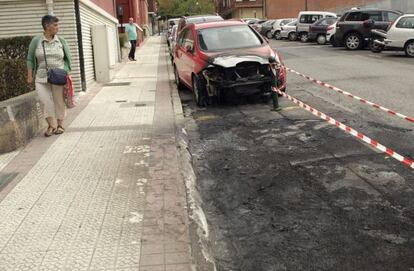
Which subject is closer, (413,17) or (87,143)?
(87,143)

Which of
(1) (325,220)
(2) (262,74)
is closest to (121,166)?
(1) (325,220)

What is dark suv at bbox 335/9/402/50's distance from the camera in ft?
76.0

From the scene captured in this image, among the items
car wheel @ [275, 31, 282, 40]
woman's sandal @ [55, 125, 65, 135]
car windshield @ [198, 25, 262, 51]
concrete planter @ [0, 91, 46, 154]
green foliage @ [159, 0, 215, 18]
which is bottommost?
woman's sandal @ [55, 125, 65, 135]

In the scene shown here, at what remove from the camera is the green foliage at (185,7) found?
89.1 meters

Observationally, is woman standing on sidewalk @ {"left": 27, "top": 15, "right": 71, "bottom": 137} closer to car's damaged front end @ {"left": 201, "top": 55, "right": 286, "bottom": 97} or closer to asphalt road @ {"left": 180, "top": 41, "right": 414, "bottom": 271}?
asphalt road @ {"left": 180, "top": 41, "right": 414, "bottom": 271}

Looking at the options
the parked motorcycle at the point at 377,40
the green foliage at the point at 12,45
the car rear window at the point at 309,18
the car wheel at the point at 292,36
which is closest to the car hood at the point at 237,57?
the green foliage at the point at 12,45

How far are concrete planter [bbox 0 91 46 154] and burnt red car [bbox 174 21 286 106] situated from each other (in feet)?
11.3

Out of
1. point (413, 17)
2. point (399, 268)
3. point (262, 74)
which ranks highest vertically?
point (413, 17)

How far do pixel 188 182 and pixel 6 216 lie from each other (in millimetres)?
1831

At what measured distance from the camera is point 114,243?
4.21 m

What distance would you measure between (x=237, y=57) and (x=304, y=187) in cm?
496

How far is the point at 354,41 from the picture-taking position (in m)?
23.5

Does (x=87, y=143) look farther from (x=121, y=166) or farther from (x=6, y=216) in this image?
(x=6, y=216)

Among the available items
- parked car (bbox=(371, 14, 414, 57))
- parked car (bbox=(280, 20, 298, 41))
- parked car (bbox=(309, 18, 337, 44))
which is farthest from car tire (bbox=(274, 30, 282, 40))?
parked car (bbox=(371, 14, 414, 57))
